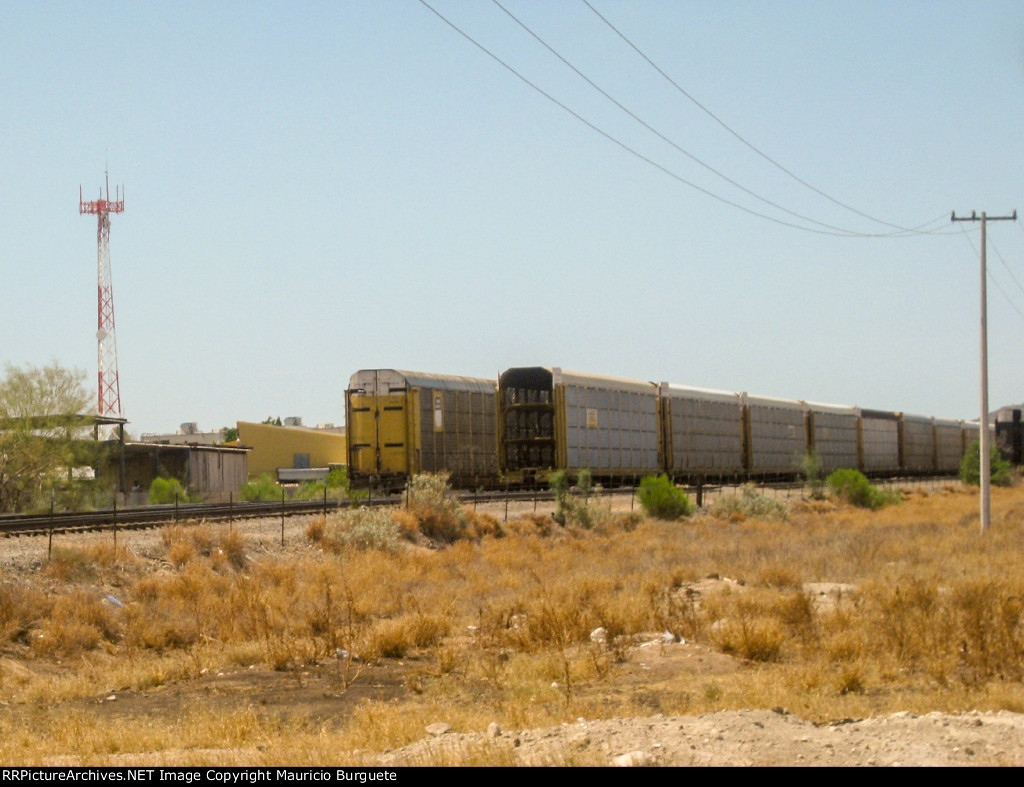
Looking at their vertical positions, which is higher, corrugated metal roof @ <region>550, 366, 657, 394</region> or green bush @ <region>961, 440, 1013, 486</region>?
corrugated metal roof @ <region>550, 366, 657, 394</region>

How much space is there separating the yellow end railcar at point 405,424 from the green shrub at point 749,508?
28.2 feet

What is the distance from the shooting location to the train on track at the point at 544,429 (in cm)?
3209

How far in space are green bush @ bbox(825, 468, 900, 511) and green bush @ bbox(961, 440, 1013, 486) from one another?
10.1 m

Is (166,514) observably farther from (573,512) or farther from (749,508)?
(749,508)

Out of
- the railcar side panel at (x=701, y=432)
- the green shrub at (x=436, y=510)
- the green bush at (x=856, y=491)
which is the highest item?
the railcar side panel at (x=701, y=432)

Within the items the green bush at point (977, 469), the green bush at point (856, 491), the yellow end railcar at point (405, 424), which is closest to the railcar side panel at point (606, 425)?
the yellow end railcar at point (405, 424)

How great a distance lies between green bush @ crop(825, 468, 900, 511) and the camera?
42594 mm

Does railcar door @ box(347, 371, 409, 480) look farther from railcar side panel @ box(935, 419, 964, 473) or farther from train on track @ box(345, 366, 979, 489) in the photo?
railcar side panel @ box(935, 419, 964, 473)

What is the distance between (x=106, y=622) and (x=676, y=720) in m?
9.62

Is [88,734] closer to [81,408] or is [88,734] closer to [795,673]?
[795,673]

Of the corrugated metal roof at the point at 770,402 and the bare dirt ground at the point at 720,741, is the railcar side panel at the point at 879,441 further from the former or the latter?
the bare dirt ground at the point at 720,741

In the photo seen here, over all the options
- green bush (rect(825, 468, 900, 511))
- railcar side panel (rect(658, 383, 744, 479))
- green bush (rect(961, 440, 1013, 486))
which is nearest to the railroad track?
railcar side panel (rect(658, 383, 744, 479))

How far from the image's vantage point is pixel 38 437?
118 feet
